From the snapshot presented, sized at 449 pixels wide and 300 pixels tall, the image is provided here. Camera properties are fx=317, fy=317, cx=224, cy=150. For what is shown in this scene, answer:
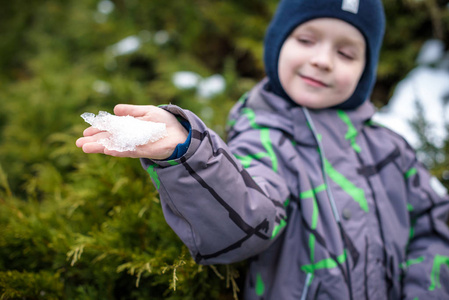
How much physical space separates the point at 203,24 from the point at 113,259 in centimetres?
326

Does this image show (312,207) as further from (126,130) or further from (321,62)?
(126,130)

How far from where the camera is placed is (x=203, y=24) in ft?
13.1

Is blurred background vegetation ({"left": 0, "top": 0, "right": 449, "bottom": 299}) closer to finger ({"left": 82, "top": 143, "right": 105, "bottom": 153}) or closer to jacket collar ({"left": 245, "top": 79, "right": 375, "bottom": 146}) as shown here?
finger ({"left": 82, "top": 143, "right": 105, "bottom": 153})

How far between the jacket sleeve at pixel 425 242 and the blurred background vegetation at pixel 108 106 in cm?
63

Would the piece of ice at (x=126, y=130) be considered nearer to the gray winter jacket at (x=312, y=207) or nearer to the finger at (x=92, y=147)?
the finger at (x=92, y=147)

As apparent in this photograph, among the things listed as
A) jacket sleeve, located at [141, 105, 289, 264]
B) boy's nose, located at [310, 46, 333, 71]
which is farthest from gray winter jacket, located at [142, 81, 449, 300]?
boy's nose, located at [310, 46, 333, 71]

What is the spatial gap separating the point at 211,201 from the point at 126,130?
0.35 m

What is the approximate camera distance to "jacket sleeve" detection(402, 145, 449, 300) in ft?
5.06

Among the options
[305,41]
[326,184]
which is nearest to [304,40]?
[305,41]

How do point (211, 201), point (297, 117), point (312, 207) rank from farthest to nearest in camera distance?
point (297, 117) → point (312, 207) → point (211, 201)

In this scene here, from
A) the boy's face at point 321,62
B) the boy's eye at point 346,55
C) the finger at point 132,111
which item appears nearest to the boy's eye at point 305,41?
the boy's face at point 321,62

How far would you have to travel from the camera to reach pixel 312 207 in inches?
56.1

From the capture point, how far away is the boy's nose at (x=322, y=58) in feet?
4.89

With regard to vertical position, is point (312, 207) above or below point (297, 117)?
below
